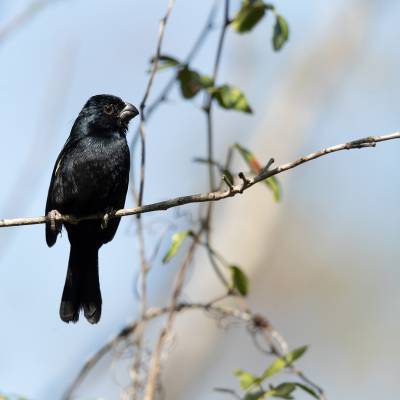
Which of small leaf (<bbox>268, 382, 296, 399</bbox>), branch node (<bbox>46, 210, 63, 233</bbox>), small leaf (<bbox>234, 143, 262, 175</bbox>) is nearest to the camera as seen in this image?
small leaf (<bbox>268, 382, 296, 399</bbox>)

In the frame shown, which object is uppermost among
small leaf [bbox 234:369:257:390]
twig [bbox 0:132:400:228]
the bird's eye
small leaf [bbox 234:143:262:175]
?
the bird's eye

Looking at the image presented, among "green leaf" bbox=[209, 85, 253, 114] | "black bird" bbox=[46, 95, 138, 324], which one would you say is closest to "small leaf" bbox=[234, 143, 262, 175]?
"green leaf" bbox=[209, 85, 253, 114]

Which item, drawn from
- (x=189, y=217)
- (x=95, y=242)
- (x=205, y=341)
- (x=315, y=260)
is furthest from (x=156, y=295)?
(x=315, y=260)

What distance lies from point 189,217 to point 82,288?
0.98 m

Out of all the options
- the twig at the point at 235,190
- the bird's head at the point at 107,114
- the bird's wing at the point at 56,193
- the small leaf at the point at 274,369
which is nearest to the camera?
the twig at the point at 235,190

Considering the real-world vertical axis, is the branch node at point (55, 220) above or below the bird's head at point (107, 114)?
below

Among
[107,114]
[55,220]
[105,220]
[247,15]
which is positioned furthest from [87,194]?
[247,15]

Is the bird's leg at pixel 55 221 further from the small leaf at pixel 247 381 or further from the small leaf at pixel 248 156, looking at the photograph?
the small leaf at pixel 247 381

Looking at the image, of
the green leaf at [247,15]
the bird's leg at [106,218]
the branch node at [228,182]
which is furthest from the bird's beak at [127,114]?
the branch node at [228,182]

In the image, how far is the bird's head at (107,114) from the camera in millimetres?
5219

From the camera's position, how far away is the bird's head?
522cm

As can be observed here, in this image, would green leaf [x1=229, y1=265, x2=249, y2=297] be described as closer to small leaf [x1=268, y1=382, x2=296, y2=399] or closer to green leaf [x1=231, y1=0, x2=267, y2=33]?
small leaf [x1=268, y1=382, x2=296, y2=399]

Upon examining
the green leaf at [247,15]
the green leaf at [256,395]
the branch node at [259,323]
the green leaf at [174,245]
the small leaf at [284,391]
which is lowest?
the green leaf at [256,395]

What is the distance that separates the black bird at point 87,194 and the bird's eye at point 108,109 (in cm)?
5
